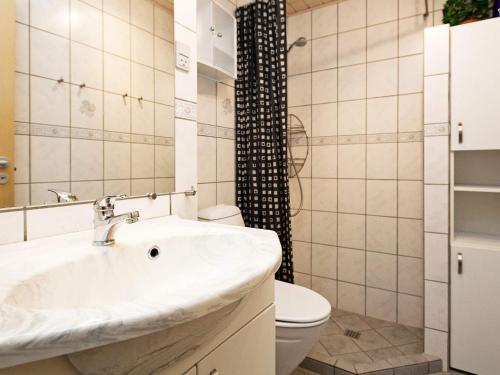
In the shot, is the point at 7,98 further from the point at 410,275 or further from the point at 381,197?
the point at 410,275

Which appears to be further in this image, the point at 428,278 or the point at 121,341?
the point at 428,278

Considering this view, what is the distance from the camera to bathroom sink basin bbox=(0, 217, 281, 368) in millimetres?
313

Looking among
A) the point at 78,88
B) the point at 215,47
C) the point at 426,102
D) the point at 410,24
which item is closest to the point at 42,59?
the point at 78,88

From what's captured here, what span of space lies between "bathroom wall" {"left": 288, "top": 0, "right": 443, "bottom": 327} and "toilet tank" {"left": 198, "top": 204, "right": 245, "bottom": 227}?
2.82 ft

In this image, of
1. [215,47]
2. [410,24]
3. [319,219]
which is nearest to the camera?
[215,47]

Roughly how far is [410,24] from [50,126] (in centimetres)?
214

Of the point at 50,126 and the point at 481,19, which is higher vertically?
the point at 481,19

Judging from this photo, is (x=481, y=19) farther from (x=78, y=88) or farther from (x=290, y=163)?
(x=78, y=88)

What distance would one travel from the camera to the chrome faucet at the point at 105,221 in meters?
0.74

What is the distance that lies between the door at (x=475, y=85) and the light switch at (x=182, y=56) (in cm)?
131

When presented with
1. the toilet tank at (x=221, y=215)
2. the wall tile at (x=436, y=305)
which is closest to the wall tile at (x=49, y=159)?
the toilet tank at (x=221, y=215)

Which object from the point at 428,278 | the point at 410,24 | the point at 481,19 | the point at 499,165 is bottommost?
the point at 428,278

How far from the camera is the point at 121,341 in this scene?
35 cm

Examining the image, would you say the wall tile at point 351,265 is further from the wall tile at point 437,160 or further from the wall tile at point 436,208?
the wall tile at point 437,160
